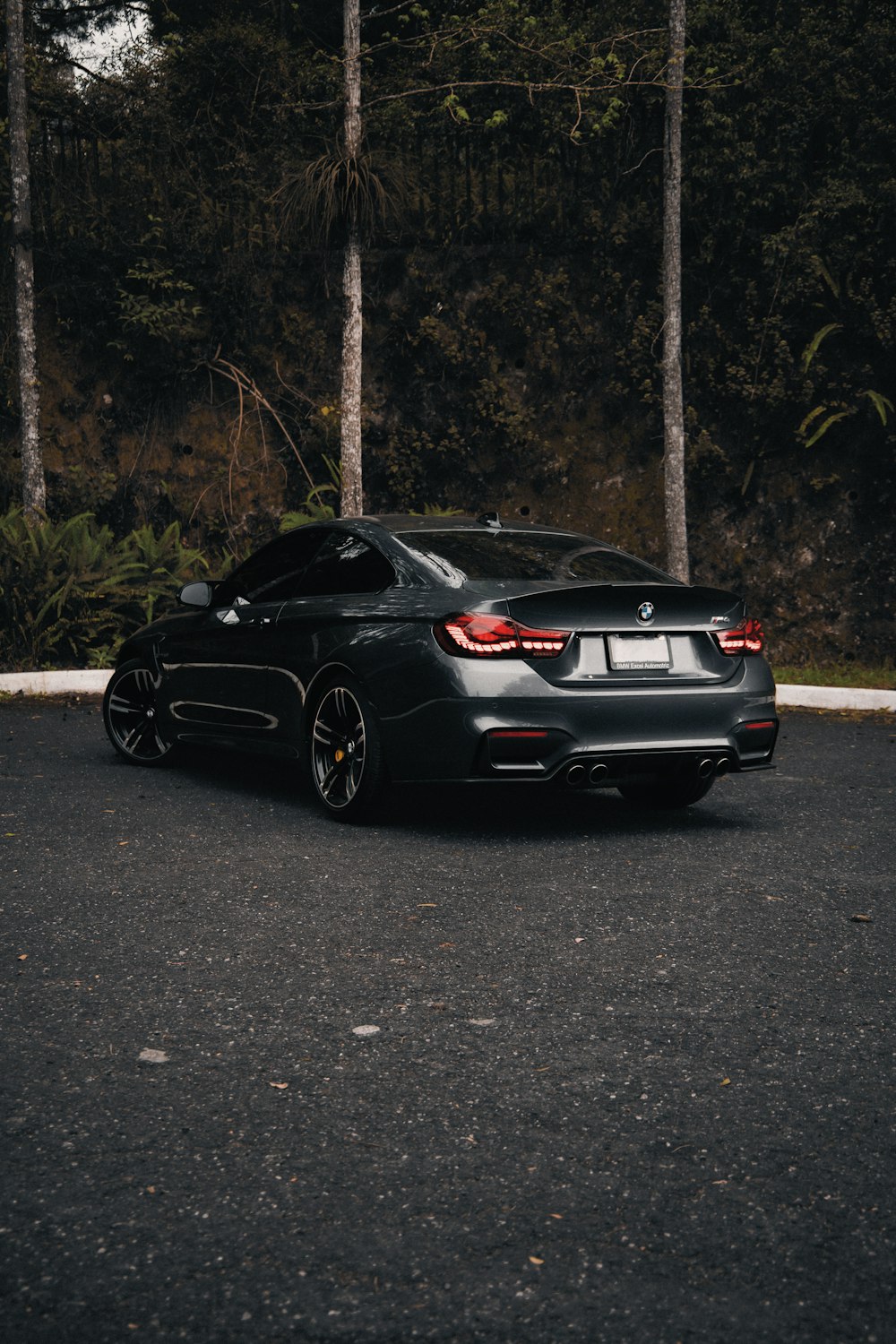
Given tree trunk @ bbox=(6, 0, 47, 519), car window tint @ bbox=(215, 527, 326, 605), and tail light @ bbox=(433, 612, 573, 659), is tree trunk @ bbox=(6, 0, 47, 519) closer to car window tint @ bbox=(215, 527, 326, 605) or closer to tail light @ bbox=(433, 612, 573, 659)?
car window tint @ bbox=(215, 527, 326, 605)

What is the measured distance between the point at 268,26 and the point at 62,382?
647cm

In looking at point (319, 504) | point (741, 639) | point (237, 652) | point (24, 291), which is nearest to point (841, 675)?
point (319, 504)

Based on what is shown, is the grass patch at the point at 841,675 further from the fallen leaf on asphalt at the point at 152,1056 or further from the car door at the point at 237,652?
the fallen leaf on asphalt at the point at 152,1056

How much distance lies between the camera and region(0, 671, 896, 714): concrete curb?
1280cm

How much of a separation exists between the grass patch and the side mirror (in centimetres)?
728

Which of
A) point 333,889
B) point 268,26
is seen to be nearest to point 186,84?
point 268,26

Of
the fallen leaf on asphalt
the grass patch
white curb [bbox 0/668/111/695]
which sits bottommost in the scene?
the fallen leaf on asphalt

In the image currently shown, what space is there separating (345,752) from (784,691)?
23.2ft

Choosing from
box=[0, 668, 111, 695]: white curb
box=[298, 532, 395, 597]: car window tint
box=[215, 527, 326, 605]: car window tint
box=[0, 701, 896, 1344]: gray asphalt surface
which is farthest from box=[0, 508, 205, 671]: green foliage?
box=[0, 701, 896, 1344]: gray asphalt surface

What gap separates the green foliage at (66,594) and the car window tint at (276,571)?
6375mm

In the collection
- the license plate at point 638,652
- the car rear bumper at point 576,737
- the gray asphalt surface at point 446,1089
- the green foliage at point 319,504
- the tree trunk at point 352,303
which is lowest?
the gray asphalt surface at point 446,1089

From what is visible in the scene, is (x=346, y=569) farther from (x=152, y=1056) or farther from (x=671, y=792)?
(x=152, y=1056)

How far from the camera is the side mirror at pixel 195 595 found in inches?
322

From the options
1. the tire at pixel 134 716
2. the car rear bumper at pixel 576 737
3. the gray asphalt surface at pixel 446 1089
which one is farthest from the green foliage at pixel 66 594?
the car rear bumper at pixel 576 737
